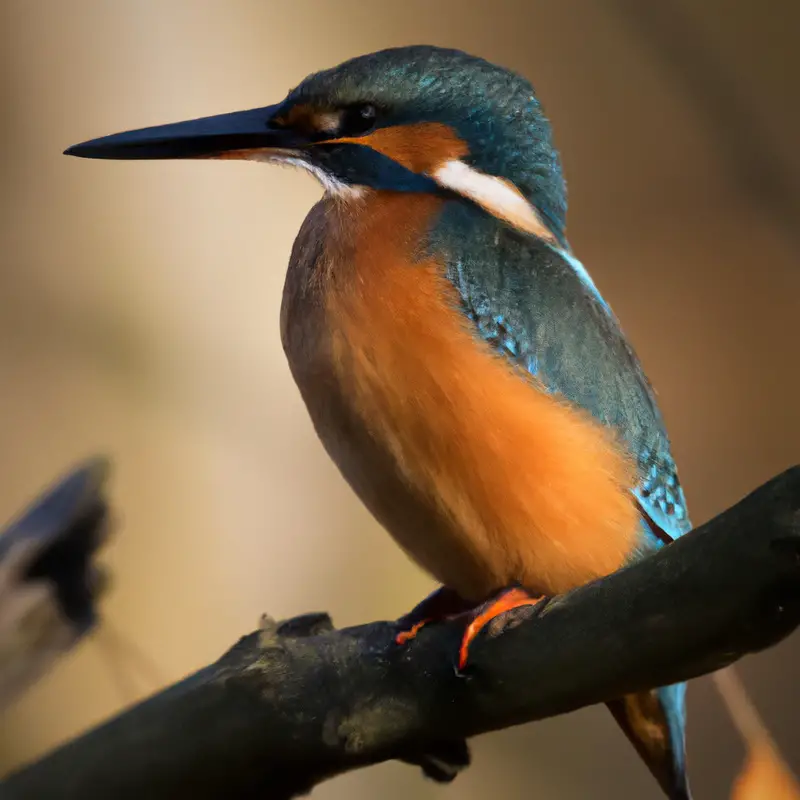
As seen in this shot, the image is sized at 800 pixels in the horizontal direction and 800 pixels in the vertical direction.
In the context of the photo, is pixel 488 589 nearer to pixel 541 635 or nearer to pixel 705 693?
pixel 541 635

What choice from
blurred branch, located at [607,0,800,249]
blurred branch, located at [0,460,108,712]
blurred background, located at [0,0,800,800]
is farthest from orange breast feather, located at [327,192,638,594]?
blurred branch, located at [607,0,800,249]

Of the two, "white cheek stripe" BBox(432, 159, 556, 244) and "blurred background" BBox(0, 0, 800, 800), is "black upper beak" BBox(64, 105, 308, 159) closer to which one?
"white cheek stripe" BBox(432, 159, 556, 244)

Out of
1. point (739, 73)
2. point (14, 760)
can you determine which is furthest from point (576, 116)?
point (14, 760)

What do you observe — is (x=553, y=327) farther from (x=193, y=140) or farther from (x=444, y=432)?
(x=193, y=140)

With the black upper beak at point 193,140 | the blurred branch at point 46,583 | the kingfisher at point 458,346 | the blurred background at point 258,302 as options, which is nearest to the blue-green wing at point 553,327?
the kingfisher at point 458,346

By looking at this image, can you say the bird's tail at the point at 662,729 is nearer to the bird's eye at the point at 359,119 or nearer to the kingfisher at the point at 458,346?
the kingfisher at the point at 458,346

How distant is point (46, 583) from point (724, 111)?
33.9 inches

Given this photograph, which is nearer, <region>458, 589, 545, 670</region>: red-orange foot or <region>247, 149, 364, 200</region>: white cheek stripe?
<region>458, 589, 545, 670</region>: red-orange foot

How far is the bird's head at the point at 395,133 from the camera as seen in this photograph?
578 mm

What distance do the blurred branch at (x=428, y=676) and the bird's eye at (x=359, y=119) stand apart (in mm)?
290

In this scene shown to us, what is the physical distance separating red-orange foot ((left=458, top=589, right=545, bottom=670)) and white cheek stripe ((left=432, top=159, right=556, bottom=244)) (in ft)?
0.74

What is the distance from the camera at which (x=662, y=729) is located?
0.61 meters

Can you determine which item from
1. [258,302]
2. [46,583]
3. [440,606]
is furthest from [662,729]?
[258,302]

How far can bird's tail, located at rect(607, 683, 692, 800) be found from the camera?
1.97 feet
